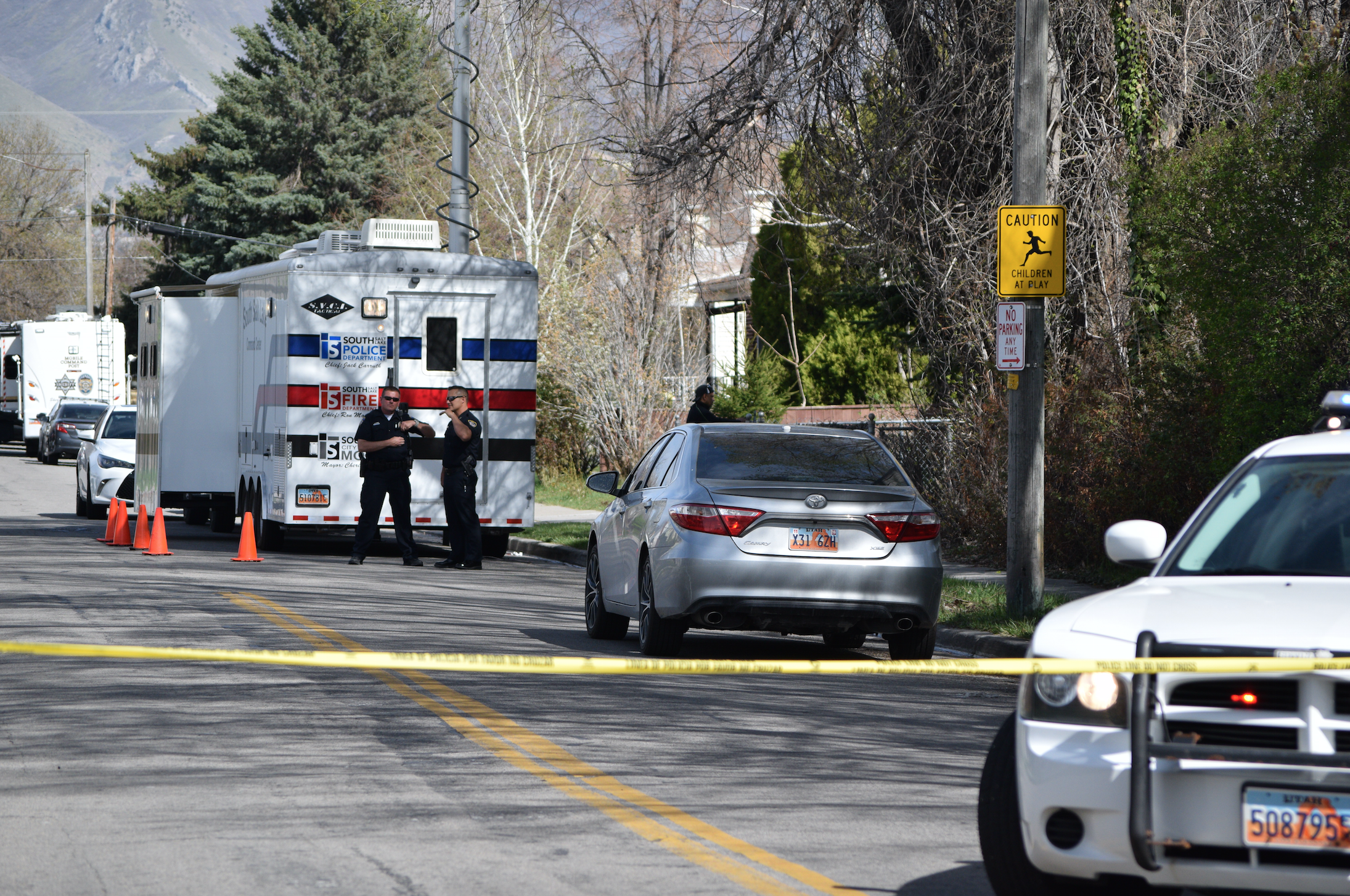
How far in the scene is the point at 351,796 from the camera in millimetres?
6965

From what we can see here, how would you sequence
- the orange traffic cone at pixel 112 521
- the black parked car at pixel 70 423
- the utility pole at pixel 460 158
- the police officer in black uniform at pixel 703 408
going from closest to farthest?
the police officer in black uniform at pixel 703 408 → the orange traffic cone at pixel 112 521 → the utility pole at pixel 460 158 → the black parked car at pixel 70 423

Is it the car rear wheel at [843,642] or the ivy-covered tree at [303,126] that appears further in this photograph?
the ivy-covered tree at [303,126]

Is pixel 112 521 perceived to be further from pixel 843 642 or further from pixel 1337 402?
pixel 1337 402

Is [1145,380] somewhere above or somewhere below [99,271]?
below

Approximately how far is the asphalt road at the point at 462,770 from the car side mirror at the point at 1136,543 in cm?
123

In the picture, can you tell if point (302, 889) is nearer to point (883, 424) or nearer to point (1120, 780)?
point (1120, 780)

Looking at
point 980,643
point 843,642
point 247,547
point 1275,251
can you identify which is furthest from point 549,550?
point 1275,251

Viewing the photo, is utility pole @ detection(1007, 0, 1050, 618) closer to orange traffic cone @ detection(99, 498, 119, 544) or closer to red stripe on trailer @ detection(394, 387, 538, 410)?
red stripe on trailer @ detection(394, 387, 538, 410)

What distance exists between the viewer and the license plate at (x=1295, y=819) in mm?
4395

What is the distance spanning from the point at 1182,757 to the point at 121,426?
79.1 ft

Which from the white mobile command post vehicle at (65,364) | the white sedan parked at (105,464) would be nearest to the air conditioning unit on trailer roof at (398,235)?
the white sedan parked at (105,464)

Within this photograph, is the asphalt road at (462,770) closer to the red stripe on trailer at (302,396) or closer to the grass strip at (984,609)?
the grass strip at (984,609)

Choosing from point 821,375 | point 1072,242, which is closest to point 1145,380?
point 1072,242

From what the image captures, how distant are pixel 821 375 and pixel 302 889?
36.7m
